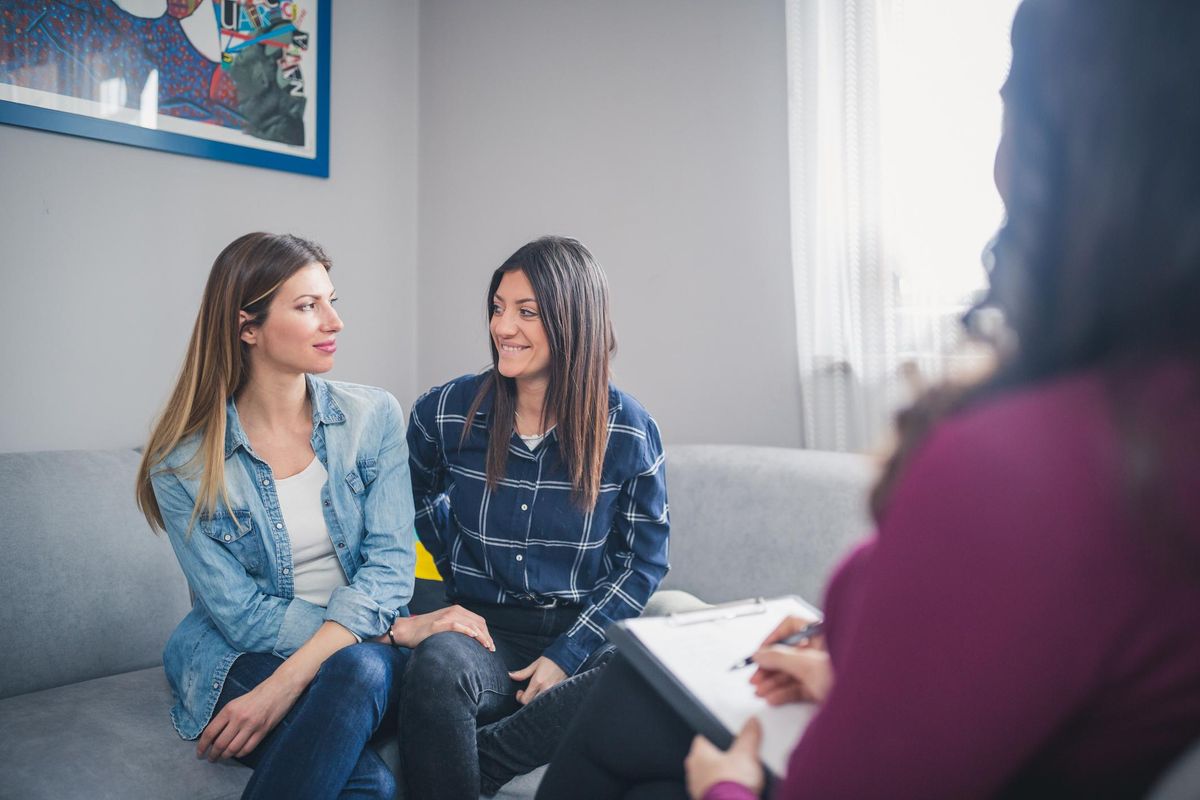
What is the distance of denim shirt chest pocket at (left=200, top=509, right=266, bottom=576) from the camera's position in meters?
1.42

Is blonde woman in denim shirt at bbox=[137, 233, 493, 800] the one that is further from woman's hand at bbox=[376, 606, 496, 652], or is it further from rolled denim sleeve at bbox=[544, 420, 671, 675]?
rolled denim sleeve at bbox=[544, 420, 671, 675]

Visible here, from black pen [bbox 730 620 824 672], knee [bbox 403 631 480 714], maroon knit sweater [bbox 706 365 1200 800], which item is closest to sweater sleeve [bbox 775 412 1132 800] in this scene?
maroon knit sweater [bbox 706 365 1200 800]

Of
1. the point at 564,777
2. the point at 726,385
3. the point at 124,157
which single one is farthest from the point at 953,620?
the point at 124,157

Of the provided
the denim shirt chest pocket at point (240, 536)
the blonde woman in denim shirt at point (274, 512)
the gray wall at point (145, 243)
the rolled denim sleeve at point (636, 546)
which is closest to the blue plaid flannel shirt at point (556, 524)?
the rolled denim sleeve at point (636, 546)

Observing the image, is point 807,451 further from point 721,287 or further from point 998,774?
point 998,774

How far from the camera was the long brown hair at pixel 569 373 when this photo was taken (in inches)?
60.3

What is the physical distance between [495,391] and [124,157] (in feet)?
4.12

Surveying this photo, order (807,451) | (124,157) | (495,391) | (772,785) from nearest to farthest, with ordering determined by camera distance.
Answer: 1. (772,785)
2. (495,391)
3. (807,451)
4. (124,157)

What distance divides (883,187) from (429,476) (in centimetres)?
113

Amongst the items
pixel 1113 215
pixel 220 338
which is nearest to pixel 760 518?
pixel 220 338

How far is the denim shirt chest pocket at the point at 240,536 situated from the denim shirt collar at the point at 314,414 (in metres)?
A: 0.12

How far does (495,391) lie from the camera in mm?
1608

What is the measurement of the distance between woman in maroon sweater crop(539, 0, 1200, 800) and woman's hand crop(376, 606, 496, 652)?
3.12 feet

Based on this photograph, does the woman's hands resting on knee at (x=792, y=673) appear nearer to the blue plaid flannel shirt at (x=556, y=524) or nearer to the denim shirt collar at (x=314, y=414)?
the blue plaid flannel shirt at (x=556, y=524)
